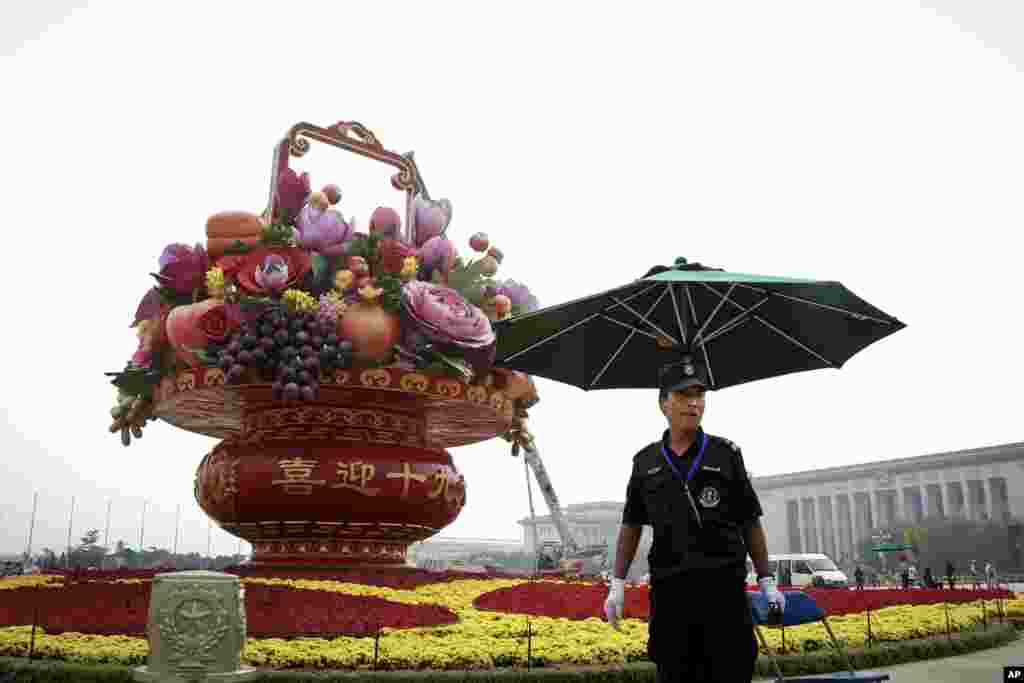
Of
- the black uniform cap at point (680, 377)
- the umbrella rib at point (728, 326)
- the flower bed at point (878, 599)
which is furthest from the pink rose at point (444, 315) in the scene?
the black uniform cap at point (680, 377)

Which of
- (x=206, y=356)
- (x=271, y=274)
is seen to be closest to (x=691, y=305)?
(x=271, y=274)

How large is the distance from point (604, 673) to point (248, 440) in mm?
8341

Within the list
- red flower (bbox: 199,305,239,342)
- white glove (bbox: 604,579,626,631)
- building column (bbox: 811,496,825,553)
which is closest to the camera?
white glove (bbox: 604,579,626,631)

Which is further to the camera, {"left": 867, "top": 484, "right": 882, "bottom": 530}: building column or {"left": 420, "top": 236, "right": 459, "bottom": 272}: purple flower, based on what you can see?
{"left": 867, "top": 484, "right": 882, "bottom": 530}: building column

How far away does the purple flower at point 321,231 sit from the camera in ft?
46.8

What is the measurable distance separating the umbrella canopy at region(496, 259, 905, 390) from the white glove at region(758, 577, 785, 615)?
2317mm

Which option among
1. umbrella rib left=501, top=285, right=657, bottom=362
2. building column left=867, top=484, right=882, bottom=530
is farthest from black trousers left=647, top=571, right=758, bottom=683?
building column left=867, top=484, right=882, bottom=530

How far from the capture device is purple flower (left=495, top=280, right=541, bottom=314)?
1581cm

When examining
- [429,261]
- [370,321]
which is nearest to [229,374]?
[370,321]

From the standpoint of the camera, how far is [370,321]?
13.7m

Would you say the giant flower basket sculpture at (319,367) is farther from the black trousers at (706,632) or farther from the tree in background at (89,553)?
the tree in background at (89,553)

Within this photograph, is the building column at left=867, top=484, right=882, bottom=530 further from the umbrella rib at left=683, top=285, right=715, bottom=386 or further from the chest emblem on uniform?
the chest emblem on uniform

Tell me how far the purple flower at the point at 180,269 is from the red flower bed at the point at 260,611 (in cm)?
481

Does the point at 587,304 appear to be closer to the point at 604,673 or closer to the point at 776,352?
the point at 776,352
